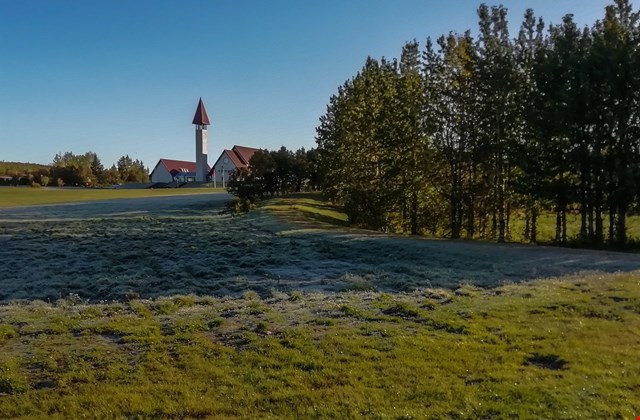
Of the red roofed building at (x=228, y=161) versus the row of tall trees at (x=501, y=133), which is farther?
the red roofed building at (x=228, y=161)

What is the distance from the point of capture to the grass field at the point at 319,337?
18.1 ft

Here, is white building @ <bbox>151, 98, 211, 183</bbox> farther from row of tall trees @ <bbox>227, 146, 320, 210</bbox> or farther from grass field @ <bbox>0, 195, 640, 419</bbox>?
grass field @ <bbox>0, 195, 640, 419</bbox>

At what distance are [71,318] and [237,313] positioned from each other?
298 centimetres

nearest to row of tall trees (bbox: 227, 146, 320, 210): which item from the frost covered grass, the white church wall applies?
the frost covered grass

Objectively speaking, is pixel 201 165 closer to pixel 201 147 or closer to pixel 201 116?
pixel 201 147

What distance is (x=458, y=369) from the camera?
20.8ft

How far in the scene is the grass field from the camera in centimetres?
552

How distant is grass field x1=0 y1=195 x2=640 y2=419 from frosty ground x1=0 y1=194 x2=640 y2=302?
11cm

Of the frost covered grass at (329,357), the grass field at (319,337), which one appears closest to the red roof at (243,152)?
the grass field at (319,337)

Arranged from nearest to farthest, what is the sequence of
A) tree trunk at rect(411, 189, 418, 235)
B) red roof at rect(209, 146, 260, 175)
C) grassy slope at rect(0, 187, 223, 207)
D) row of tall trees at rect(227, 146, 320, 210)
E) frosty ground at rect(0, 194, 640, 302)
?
frosty ground at rect(0, 194, 640, 302) → tree trunk at rect(411, 189, 418, 235) → row of tall trees at rect(227, 146, 320, 210) → grassy slope at rect(0, 187, 223, 207) → red roof at rect(209, 146, 260, 175)

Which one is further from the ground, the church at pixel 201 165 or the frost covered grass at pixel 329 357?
the church at pixel 201 165

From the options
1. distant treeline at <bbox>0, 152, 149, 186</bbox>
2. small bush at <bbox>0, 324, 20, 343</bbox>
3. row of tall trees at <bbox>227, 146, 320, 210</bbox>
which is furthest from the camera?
distant treeline at <bbox>0, 152, 149, 186</bbox>

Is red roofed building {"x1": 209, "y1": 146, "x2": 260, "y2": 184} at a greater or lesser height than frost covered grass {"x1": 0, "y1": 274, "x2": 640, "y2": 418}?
greater

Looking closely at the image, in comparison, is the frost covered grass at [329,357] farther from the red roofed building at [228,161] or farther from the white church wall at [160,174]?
the white church wall at [160,174]
